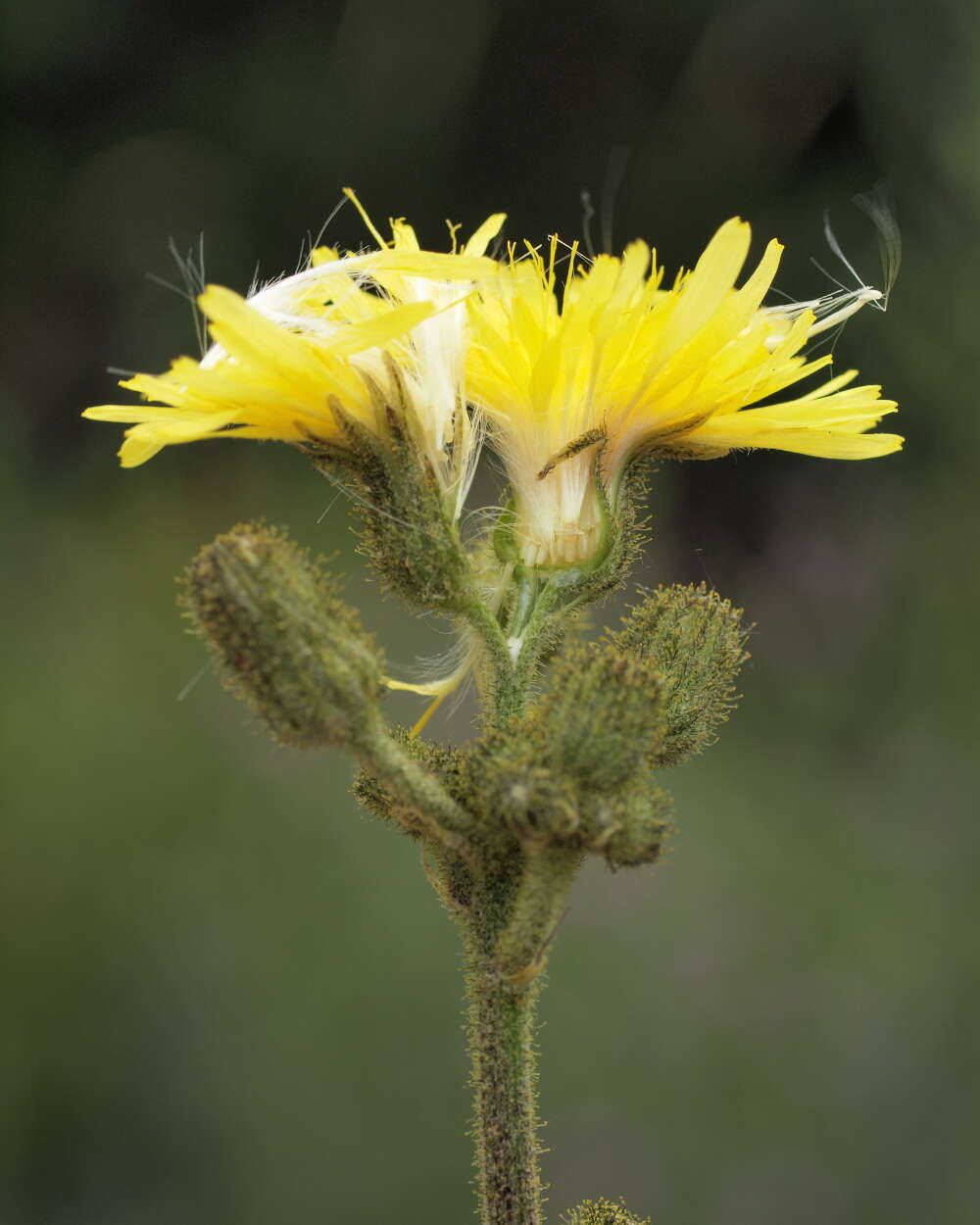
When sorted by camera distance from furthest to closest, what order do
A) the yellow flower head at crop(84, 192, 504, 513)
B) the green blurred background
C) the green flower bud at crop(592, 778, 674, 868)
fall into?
the green blurred background, the yellow flower head at crop(84, 192, 504, 513), the green flower bud at crop(592, 778, 674, 868)

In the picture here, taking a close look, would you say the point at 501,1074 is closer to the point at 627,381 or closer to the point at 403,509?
the point at 403,509

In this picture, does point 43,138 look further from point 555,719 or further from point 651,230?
point 555,719

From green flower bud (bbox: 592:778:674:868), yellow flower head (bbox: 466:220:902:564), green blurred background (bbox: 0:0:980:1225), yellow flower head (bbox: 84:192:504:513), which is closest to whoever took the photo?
green flower bud (bbox: 592:778:674:868)

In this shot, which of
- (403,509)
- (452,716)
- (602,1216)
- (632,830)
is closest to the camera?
(632,830)

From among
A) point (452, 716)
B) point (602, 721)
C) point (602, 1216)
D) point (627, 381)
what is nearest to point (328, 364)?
point (627, 381)

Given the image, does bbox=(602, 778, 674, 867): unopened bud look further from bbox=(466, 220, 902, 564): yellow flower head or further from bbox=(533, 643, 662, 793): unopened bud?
bbox=(466, 220, 902, 564): yellow flower head

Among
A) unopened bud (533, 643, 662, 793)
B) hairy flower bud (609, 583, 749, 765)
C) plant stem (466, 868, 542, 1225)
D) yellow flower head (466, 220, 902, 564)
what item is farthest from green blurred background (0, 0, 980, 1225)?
unopened bud (533, 643, 662, 793)

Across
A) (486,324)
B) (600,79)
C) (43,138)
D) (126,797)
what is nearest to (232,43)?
(43,138)
